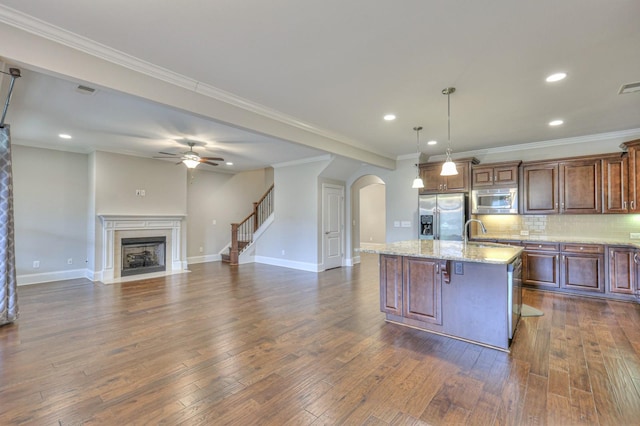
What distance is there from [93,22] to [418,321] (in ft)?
13.8

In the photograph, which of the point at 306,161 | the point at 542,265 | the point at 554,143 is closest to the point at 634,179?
the point at 554,143

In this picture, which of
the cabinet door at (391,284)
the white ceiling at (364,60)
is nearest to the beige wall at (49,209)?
the white ceiling at (364,60)

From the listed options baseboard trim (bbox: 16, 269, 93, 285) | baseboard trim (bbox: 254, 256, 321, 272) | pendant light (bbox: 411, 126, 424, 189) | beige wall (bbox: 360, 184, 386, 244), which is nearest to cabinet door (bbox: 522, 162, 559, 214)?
pendant light (bbox: 411, 126, 424, 189)

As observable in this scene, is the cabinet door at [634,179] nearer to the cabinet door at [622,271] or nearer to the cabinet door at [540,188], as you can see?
the cabinet door at [622,271]

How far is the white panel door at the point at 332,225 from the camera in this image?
713cm

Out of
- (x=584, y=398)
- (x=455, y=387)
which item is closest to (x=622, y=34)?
(x=584, y=398)

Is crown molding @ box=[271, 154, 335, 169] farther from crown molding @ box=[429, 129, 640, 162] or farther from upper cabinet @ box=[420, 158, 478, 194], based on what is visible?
crown molding @ box=[429, 129, 640, 162]

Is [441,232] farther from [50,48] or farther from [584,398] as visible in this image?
[50,48]

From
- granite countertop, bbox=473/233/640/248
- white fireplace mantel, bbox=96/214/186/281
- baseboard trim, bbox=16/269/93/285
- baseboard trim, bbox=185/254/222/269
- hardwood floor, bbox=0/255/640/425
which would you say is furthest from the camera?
baseboard trim, bbox=185/254/222/269

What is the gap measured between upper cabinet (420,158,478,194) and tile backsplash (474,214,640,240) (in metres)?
0.84

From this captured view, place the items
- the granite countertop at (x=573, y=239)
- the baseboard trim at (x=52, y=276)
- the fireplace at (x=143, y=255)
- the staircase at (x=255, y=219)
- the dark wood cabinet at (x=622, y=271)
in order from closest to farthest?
the dark wood cabinet at (x=622, y=271) → the granite countertop at (x=573, y=239) → the baseboard trim at (x=52, y=276) → the fireplace at (x=143, y=255) → the staircase at (x=255, y=219)

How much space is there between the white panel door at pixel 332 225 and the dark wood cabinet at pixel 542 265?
157 inches

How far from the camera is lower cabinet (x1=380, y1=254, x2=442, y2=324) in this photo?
3305 millimetres

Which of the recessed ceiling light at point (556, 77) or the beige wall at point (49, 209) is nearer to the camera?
the recessed ceiling light at point (556, 77)
